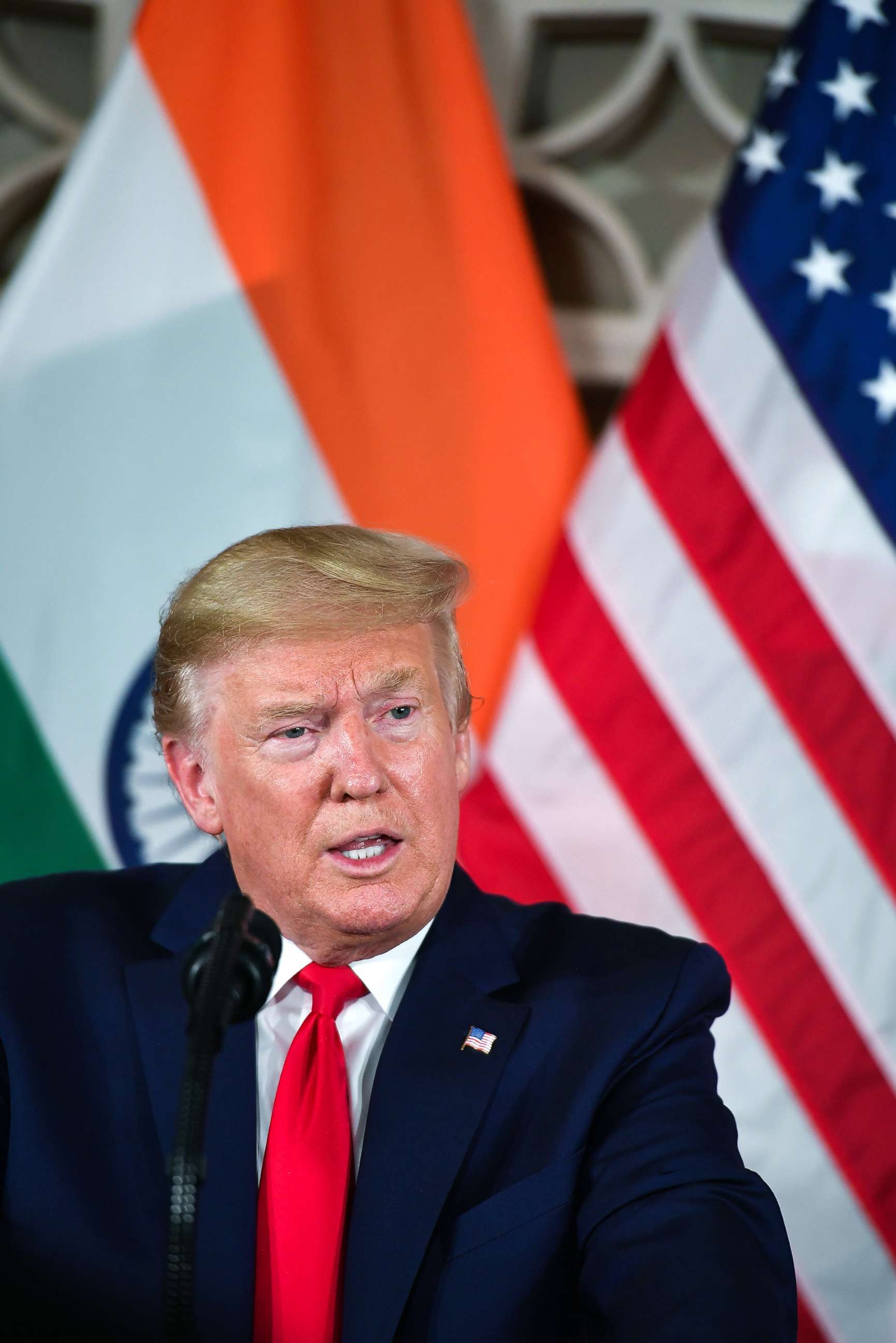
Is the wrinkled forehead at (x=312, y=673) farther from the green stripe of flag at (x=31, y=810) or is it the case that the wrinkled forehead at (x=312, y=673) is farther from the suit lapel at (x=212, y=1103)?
the green stripe of flag at (x=31, y=810)

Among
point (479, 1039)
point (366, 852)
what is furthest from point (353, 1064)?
point (366, 852)

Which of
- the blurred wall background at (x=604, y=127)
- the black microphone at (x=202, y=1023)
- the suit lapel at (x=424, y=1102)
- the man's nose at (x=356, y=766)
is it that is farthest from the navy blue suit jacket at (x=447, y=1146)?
the blurred wall background at (x=604, y=127)

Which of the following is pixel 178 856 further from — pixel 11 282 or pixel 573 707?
pixel 11 282

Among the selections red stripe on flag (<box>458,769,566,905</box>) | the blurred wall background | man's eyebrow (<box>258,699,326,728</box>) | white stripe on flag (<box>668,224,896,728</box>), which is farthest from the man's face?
the blurred wall background

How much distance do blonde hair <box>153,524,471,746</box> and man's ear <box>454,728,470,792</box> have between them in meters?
0.06

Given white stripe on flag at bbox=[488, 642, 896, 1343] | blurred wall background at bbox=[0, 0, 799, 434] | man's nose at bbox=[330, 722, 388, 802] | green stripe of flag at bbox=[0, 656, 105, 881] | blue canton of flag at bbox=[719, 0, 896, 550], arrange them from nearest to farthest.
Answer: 1. man's nose at bbox=[330, 722, 388, 802]
2. white stripe on flag at bbox=[488, 642, 896, 1343]
3. blue canton of flag at bbox=[719, 0, 896, 550]
4. green stripe of flag at bbox=[0, 656, 105, 881]
5. blurred wall background at bbox=[0, 0, 799, 434]

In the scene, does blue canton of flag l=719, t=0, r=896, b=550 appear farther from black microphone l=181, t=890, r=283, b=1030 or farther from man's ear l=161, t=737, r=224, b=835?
black microphone l=181, t=890, r=283, b=1030

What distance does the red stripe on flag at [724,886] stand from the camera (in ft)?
8.52

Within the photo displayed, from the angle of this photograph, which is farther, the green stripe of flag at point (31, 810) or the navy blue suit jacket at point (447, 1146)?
the green stripe of flag at point (31, 810)

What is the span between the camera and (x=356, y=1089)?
170 centimetres

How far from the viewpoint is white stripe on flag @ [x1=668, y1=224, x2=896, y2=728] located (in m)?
2.69

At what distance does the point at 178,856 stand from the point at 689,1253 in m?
1.78

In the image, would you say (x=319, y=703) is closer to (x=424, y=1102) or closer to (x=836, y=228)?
(x=424, y=1102)

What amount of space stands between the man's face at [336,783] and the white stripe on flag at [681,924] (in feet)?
3.71
